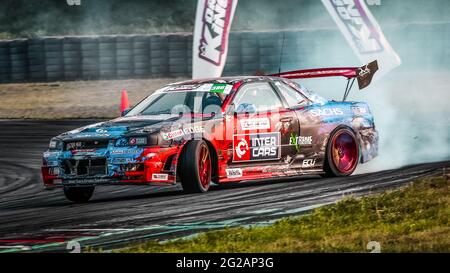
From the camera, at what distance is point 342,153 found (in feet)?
40.7

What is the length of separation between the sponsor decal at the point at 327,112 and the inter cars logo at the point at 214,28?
365 inches

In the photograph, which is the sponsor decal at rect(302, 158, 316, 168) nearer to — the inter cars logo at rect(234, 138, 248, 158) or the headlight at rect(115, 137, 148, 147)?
the inter cars logo at rect(234, 138, 248, 158)

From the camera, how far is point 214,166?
36.3 feet

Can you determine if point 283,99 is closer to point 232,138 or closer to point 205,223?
point 232,138

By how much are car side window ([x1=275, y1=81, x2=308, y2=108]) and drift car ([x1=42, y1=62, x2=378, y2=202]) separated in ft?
0.05

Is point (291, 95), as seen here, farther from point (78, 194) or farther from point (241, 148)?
point (78, 194)

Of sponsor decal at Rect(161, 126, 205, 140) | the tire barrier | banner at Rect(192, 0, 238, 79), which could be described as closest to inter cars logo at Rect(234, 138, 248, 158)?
sponsor decal at Rect(161, 126, 205, 140)

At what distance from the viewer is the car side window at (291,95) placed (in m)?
12.0

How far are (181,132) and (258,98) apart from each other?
1.39 metres

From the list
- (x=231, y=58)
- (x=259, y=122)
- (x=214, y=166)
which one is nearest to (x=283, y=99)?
(x=259, y=122)

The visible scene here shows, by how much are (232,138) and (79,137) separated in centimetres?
156

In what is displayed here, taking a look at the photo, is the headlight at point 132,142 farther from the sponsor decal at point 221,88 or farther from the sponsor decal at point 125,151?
A: the sponsor decal at point 221,88

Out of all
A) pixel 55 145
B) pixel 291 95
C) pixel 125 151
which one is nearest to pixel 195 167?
pixel 125 151

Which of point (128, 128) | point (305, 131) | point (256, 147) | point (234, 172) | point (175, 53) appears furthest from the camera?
point (175, 53)
